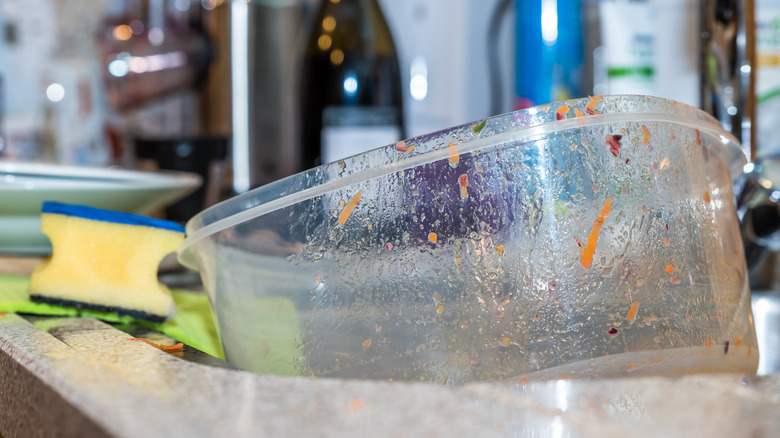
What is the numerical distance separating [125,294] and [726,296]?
0.28 m

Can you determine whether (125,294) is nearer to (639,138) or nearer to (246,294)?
(246,294)

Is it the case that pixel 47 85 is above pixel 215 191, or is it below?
above

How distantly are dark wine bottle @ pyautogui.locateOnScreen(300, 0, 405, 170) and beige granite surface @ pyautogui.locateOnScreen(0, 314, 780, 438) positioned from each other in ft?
2.69

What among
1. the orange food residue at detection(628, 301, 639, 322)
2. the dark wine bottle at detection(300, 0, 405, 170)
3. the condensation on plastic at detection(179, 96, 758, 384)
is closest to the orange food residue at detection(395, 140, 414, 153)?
the condensation on plastic at detection(179, 96, 758, 384)

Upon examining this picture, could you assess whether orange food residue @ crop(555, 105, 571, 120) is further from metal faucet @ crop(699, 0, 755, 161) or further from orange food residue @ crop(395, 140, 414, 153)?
metal faucet @ crop(699, 0, 755, 161)

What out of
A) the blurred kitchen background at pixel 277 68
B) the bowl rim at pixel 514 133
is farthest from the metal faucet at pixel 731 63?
the bowl rim at pixel 514 133

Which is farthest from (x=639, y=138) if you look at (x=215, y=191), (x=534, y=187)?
(x=215, y=191)

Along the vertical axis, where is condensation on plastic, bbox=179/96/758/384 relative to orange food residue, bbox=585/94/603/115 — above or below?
below

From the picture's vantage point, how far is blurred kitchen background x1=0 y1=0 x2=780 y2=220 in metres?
0.65

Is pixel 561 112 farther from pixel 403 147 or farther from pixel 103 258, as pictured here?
pixel 103 258

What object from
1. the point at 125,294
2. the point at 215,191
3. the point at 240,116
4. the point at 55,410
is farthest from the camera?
the point at 240,116

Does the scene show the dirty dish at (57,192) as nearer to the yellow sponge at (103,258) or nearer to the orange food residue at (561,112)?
the yellow sponge at (103,258)

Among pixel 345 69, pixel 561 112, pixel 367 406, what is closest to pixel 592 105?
pixel 561 112

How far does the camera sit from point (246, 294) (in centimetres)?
30
